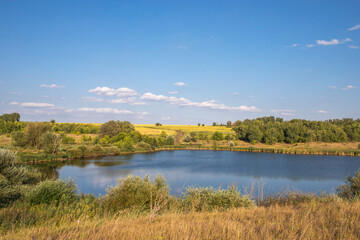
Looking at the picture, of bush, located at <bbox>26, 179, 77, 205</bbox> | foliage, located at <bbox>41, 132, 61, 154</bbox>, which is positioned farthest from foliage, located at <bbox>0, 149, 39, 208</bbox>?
foliage, located at <bbox>41, 132, 61, 154</bbox>

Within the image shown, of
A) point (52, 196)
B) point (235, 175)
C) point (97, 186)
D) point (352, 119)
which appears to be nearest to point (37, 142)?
point (97, 186)

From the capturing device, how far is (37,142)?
39.3 metres

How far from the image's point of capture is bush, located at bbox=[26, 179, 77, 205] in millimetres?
9066

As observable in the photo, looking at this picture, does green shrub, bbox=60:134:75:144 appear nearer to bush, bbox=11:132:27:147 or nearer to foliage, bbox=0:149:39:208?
bush, bbox=11:132:27:147

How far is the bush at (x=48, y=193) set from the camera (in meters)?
9.07

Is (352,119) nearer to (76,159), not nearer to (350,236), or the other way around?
(76,159)

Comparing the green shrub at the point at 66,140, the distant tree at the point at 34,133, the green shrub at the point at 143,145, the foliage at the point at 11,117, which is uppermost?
A: the foliage at the point at 11,117

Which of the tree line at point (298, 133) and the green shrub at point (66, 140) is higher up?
the tree line at point (298, 133)

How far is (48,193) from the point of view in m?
9.55

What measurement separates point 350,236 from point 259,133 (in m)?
66.9

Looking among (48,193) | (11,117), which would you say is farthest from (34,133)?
(11,117)

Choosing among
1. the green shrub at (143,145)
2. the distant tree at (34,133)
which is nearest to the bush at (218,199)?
the distant tree at (34,133)

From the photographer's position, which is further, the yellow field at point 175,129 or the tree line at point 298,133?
the yellow field at point 175,129

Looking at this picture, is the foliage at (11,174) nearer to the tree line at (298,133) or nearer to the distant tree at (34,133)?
the distant tree at (34,133)
